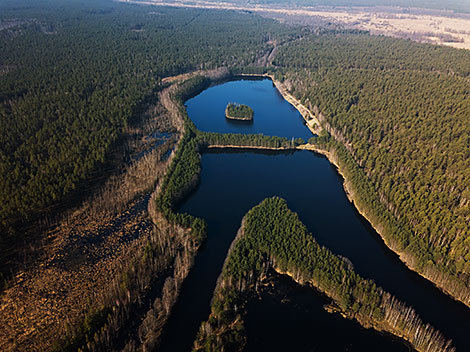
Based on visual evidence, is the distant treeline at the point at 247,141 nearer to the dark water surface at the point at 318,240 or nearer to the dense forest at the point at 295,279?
the dark water surface at the point at 318,240

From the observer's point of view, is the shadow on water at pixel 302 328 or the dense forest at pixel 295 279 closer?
the dense forest at pixel 295 279

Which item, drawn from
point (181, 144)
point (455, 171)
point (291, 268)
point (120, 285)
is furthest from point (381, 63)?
point (120, 285)

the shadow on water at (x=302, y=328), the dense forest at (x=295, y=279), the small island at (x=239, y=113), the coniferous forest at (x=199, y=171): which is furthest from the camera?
the small island at (x=239, y=113)

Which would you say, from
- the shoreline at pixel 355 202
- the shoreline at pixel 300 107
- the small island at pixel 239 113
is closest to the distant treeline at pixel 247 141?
the shoreline at pixel 355 202

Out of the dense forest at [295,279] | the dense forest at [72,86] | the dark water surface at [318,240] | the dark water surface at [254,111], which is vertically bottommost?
the dark water surface at [254,111]

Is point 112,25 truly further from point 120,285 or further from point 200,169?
point 120,285

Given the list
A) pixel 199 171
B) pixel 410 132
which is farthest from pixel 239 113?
pixel 410 132
